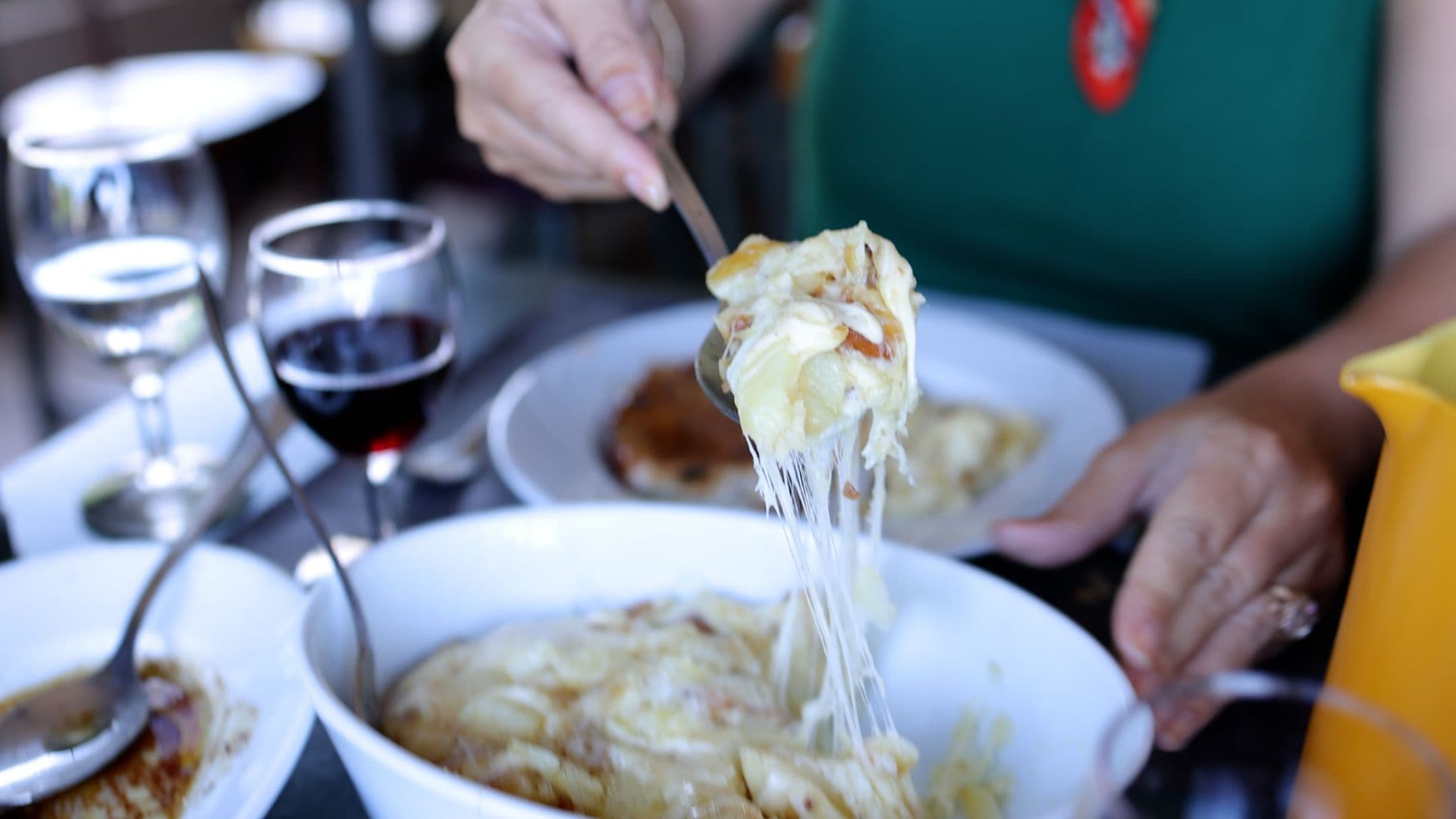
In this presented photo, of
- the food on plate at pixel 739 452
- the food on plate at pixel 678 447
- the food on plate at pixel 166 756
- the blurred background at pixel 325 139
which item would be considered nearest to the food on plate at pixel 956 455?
the food on plate at pixel 739 452

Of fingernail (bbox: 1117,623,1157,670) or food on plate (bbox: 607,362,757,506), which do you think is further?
food on plate (bbox: 607,362,757,506)

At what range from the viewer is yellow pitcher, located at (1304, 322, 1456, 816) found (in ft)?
1.77

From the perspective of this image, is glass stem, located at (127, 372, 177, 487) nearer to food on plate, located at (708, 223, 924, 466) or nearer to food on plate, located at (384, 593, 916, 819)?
food on plate, located at (384, 593, 916, 819)

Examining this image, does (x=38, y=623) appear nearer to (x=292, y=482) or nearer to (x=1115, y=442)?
(x=292, y=482)

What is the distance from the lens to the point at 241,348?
4.74 ft

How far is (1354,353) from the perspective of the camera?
110 centimetres

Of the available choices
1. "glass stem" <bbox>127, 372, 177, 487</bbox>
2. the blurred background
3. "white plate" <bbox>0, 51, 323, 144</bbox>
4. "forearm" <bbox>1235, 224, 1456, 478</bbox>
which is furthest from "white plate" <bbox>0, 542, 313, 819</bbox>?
"white plate" <bbox>0, 51, 323, 144</bbox>

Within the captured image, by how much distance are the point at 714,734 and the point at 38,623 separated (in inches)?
20.0

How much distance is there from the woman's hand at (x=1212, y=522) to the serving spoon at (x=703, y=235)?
0.93ft

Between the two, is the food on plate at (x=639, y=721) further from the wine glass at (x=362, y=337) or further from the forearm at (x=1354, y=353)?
the forearm at (x=1354, y=353)

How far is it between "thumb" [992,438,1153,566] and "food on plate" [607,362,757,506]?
32 cm

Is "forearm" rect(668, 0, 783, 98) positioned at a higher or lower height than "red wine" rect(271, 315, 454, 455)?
higher

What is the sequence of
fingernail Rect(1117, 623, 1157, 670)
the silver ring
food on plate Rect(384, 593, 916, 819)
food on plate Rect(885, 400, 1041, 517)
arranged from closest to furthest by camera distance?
food on plate Rect(384, 593, 916, 819)
fingernail Rect(1117, 623, 1157, 670)
the silver ring
food on plate Rect(885, 400, 1041, 517)

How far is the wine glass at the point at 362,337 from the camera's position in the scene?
100 cm
